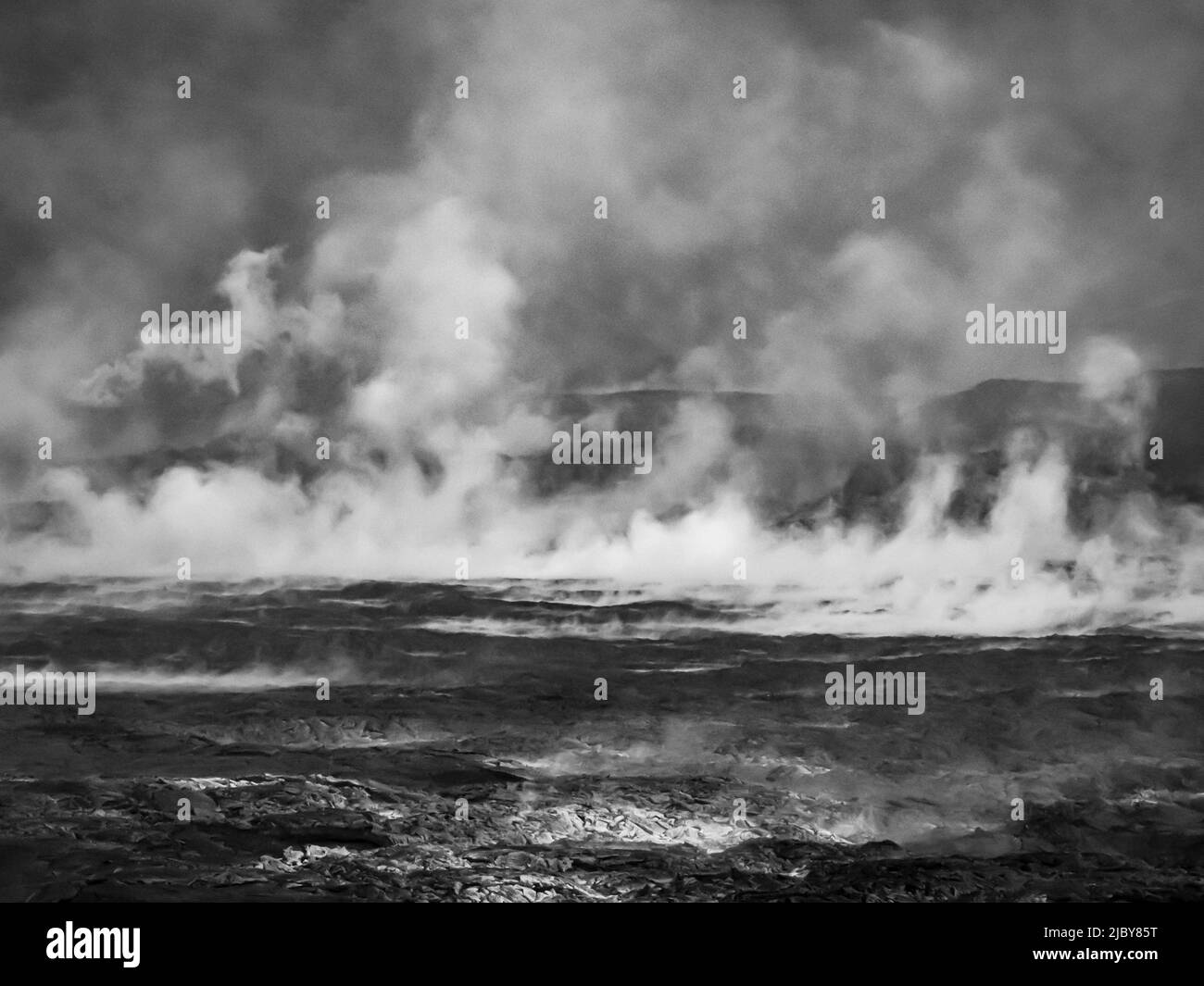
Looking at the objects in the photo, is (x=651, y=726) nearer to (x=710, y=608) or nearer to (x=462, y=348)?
(x=710, y=608)

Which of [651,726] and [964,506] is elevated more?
[964,506]

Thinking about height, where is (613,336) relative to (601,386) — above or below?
above

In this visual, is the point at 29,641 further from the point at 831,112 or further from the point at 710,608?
the point at 831,112

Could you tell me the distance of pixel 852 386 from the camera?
6.91 metres

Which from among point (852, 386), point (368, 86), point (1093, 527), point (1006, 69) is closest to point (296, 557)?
point (368, 86)

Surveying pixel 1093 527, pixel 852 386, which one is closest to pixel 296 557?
pixel 852 386

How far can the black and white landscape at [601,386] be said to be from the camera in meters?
6.70

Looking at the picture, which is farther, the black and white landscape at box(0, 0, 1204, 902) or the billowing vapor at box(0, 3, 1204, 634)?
the billowing vapor at box(0, 3, 1204, 634)

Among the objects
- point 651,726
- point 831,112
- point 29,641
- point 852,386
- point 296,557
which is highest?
point 831,112

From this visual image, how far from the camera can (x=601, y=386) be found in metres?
6.93

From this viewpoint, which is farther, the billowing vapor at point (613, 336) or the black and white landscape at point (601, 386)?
the billowing vapor at point (613, 336)

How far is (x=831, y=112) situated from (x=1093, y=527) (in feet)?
9.12

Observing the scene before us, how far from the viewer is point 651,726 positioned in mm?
6656

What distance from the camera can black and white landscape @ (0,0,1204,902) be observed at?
670 centimetres
